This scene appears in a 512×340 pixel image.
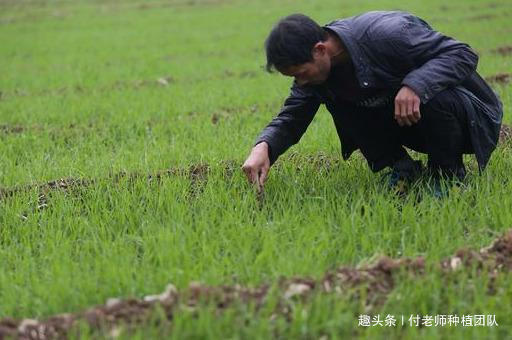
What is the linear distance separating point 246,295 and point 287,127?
4.34 ft

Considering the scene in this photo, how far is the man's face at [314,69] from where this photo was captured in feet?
8.70

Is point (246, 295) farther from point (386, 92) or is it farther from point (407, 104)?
point (386, 92)

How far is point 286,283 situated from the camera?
2008 millimetres

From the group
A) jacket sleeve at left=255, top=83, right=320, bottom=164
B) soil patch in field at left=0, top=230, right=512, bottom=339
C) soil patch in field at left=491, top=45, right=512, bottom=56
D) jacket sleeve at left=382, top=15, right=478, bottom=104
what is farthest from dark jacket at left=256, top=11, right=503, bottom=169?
soil patch in field at left=491, top=45, right=512, bottom=56

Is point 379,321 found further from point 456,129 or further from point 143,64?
point 143,64

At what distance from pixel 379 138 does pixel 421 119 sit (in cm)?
30

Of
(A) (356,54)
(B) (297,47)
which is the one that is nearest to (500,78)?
(A) (356,54)

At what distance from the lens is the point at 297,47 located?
257 cm

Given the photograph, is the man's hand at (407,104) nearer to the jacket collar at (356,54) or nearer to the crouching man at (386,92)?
the crouching man at (386,92)

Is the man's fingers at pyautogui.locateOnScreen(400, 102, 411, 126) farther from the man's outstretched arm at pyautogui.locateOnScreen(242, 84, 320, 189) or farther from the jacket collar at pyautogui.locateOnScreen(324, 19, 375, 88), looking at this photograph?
the man's outstretched arm at pyautogui.locateOnScreen(242, 84, 320, 189)

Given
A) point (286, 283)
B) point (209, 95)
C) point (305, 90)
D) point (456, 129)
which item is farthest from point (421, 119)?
point (209, 95)

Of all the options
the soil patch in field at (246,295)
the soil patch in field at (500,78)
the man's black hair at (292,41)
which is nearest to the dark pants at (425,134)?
the man's black hair at (292,41)

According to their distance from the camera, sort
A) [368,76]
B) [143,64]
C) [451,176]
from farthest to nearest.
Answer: [143,64]
[451,176]
[368,76]

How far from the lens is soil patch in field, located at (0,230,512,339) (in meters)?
1.86
